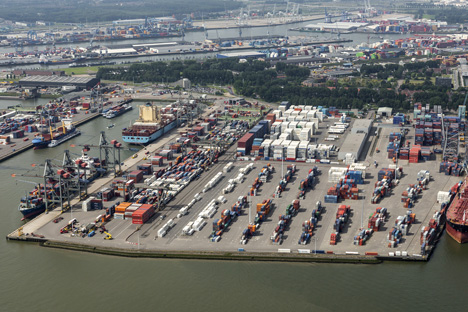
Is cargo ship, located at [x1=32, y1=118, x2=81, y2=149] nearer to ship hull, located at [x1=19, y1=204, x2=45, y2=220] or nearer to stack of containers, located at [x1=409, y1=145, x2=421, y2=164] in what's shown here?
ship hull, located at [x1=19, y1=204, x2=45, y2=220]

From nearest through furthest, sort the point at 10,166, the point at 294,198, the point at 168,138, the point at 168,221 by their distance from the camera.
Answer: the point at 168,221, the point at 294,198, the point at 10,166, the point at 168,138

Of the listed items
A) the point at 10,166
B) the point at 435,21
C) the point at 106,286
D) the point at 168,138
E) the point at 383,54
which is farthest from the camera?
the point at 435,21

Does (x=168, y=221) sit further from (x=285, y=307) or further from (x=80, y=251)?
(x=285, y=307)

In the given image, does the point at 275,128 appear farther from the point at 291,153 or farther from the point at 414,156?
the point at 414,156

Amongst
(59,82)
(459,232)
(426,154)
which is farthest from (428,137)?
(59,82)

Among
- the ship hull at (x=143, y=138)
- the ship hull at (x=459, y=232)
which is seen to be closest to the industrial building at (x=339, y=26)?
the ship hull at (x=143, y=138)

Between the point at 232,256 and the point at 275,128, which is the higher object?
the point at 275,128

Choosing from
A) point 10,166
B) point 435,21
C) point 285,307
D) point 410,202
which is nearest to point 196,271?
point 285,307
